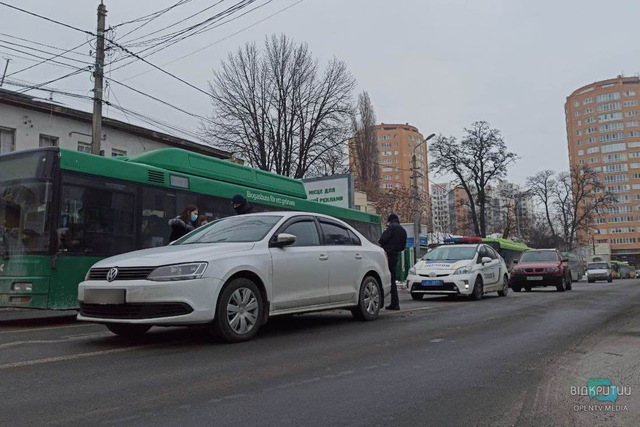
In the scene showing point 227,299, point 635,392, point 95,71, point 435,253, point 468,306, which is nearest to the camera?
point 635,392

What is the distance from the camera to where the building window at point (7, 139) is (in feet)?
75.3

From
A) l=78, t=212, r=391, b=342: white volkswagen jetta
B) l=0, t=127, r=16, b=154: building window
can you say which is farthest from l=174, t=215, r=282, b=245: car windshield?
l=0, t=127, r=16, b=154: building window

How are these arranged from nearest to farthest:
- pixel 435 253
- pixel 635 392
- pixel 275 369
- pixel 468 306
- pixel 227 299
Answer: pixel 635 392, pixel 275 369, pixel 227 299, pixel 468 306, pixel 435 253

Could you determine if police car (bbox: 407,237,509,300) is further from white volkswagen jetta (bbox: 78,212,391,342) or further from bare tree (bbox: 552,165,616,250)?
bare tree (bbox: 552,165,616,250)

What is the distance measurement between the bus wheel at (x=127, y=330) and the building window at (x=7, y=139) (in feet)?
65.1

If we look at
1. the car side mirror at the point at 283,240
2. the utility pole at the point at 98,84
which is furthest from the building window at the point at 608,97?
the car side mirror at the point at 283,240

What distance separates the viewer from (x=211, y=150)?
112ft

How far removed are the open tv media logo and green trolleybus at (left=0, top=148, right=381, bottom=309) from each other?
7.36 meters

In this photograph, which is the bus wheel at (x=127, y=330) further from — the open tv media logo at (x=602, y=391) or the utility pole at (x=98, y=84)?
the utility pole at (x=98, y=84)

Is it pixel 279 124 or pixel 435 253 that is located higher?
pixel 279 124

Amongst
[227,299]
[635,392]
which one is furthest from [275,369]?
[635,392]

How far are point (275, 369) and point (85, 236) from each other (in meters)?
5.49

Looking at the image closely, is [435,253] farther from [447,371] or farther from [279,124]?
[279,124]

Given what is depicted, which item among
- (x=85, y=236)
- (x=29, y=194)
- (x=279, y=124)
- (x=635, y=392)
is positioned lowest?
(x=635, y=392)
